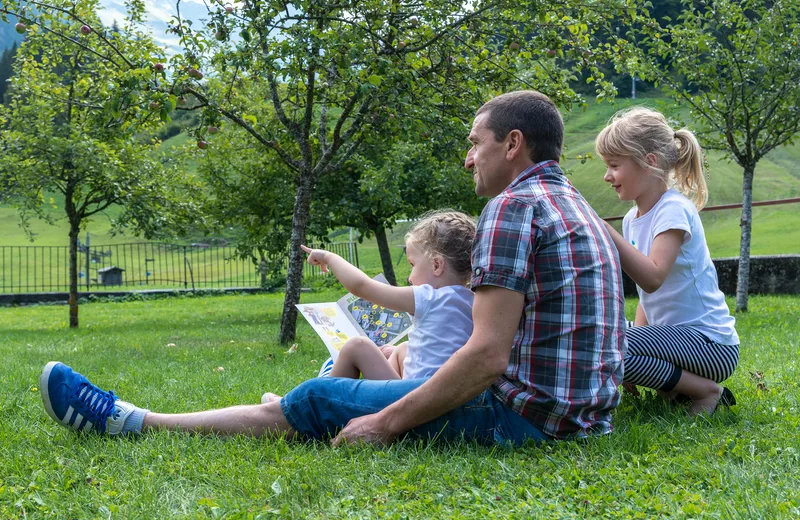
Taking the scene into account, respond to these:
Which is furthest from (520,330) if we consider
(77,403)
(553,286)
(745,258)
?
(745,258)

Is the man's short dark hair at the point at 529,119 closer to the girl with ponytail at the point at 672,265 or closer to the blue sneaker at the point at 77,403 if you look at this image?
the girl with ponytail at the point at 672,265

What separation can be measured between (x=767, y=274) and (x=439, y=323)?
448 inches

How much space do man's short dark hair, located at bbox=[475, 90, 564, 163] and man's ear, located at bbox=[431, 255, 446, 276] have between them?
23.1 inches

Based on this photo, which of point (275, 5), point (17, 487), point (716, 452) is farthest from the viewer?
point (275, 5)

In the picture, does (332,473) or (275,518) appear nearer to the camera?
(275,518)

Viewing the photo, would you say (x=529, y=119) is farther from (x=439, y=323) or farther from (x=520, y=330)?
(x=439, y=323)

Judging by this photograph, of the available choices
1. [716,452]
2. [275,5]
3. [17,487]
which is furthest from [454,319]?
[275,5]

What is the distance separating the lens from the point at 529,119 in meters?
2.72

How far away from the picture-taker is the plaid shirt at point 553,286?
8.52 feet

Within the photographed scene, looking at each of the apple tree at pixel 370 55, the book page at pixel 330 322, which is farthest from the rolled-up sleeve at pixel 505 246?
the apple tree at pixel 370 55

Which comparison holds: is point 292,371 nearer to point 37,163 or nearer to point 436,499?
point 436,499

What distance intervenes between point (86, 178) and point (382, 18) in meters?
6.38

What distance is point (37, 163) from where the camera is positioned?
11.1 m

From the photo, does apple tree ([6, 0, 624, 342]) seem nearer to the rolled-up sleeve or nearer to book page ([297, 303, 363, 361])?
book page ([297, 303, 363, 361])
